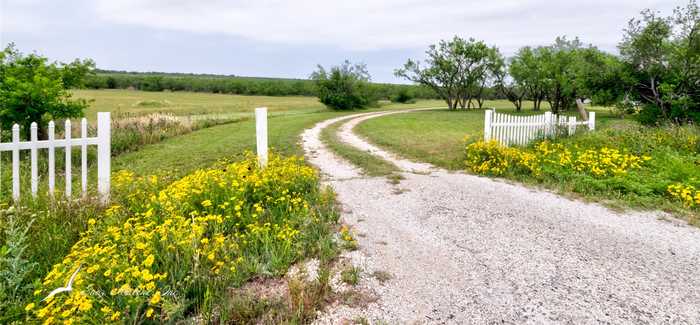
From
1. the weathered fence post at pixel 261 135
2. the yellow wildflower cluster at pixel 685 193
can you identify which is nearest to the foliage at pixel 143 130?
the weathered fence post at pixel 261 135

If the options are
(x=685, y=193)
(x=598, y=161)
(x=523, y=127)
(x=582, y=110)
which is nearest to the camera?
(x=685, y=193)

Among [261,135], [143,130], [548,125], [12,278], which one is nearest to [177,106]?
[143,130]

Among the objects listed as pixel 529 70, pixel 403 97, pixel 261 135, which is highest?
pixel 403 97

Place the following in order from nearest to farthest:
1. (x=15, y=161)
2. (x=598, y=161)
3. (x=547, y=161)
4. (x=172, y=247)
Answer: (x=172, y=247) → (x=15, y=161) → (x=598, y=161) → (x=547, y=161)

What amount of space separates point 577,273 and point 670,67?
1315 centimetres

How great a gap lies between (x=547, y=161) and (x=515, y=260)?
4603 mm

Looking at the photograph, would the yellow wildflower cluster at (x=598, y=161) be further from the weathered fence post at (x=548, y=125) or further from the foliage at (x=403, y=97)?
the foliage at (x=403, y=97)

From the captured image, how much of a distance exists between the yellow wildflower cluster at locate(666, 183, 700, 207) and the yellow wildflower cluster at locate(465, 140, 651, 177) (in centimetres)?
85

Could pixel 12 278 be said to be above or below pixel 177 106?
below

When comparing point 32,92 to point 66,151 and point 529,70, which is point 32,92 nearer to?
point 66,151

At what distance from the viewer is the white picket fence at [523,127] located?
928cm

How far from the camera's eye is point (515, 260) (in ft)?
11.3

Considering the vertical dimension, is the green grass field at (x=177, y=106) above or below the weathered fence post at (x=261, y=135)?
above

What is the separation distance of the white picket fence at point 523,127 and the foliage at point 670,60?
4010mm
